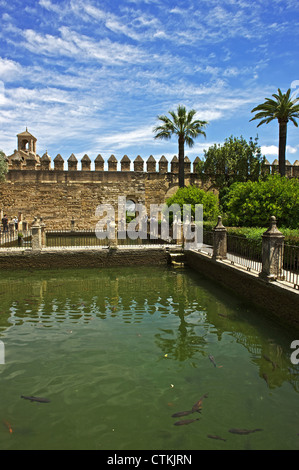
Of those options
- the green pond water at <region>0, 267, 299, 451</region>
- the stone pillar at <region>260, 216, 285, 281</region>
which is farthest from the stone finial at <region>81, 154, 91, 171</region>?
the stone pillar at <region>260, 216, 285, 281</region>

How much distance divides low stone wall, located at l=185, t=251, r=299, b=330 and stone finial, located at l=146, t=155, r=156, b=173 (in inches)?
590

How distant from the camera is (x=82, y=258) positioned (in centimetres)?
1357

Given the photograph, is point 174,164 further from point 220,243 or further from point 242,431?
Answer: point 242,431

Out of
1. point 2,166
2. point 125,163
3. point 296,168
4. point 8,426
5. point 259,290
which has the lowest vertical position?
point 8,426

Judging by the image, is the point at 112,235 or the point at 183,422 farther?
the point at 112,235

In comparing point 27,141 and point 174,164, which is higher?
point 27,141

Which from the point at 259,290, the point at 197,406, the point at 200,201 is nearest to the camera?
the point at 197,406

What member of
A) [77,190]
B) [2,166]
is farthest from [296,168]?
[2,166]

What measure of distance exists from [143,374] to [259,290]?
3993mm

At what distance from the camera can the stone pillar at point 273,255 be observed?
712 cm

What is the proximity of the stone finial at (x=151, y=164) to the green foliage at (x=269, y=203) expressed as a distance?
42.6 feet

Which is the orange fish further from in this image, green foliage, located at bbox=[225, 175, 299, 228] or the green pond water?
green foliage, located at bbox=[225, 175, 299, 228]

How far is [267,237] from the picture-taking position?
734 cm

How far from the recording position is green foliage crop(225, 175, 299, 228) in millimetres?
12320
